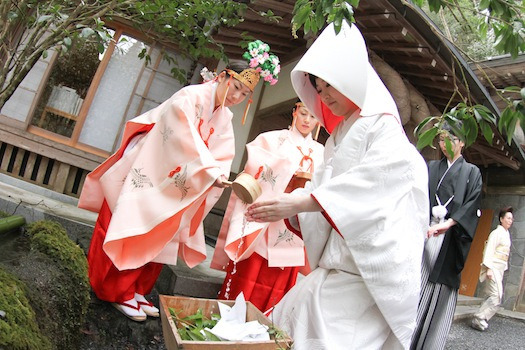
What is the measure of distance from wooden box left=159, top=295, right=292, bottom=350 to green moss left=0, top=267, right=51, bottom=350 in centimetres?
54

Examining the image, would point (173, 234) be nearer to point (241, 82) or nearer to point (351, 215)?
point (241, 82)

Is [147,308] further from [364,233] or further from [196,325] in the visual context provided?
[364,233]

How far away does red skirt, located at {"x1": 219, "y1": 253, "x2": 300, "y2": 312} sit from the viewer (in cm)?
395

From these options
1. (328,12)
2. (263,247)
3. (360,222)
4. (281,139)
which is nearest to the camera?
(328,12)

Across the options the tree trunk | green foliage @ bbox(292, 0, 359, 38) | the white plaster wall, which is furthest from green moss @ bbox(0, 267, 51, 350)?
the white plaster wall

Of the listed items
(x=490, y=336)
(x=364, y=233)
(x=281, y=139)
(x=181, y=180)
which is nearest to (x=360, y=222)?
(x=364, y=233)

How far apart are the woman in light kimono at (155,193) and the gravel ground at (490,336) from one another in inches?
156

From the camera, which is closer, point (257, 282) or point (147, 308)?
point (147, 308)

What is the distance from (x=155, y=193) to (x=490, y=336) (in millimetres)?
6143

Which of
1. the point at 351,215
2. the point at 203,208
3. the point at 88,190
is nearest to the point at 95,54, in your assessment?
the point at 88,190

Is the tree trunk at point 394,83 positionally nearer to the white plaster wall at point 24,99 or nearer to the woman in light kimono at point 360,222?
the woman in light kimono at point 360,222

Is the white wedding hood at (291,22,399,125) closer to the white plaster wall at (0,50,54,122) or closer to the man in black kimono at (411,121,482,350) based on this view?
the man in black kimono at (411,121,482,350)

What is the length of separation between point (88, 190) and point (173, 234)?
1.00m

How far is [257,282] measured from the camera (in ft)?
13.1
